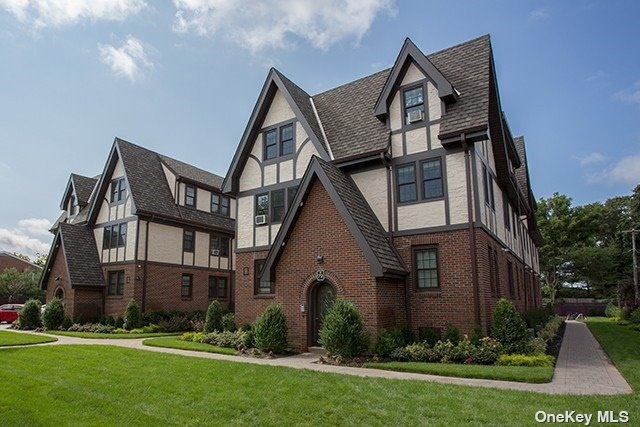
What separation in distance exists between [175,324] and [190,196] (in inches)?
356

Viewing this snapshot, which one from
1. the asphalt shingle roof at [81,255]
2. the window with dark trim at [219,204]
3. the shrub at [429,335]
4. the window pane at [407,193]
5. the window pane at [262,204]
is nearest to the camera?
the shrub at [429,335]

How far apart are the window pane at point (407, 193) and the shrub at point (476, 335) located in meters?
4.70

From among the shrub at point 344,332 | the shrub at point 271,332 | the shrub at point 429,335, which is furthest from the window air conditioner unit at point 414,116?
the shrub at point 271,332

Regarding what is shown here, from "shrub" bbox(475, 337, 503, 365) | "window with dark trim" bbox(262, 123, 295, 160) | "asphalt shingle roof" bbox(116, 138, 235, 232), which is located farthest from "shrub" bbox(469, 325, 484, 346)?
"asphalt shingle roof" bbox(116, 138, 235, 232)

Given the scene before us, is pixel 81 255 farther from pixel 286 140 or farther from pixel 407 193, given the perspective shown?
pixel 407 193

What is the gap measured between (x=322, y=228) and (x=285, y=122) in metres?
6.39

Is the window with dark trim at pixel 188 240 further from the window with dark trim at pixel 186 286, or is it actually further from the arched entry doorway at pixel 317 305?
the arched entry doorway at pixel 317 305

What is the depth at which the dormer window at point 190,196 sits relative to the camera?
95.3ft

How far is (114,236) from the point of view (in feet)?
87.6

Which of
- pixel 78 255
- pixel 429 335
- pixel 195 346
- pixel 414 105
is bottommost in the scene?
pixel 195 346

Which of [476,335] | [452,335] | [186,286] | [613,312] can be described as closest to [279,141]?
[452,335]

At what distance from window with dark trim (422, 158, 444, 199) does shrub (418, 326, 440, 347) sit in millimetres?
4314

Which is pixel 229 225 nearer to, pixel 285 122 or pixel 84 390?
pixel 285 122

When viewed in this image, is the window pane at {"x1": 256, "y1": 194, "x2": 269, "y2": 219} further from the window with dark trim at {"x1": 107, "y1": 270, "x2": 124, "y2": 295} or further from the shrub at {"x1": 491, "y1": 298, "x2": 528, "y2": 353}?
the window with dark trim at {"x1": 107, "y1": 270, "x2": 124, "y2": 295}
